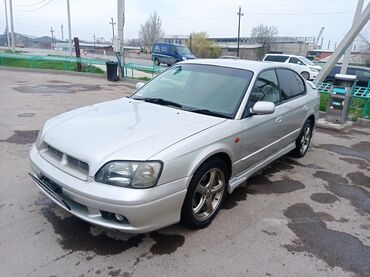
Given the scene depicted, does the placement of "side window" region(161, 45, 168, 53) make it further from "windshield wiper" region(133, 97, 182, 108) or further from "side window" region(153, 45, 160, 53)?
"windshield wiper" region(133, 97, 182, 108)

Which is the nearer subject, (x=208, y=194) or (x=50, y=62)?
(x=208, y=194)

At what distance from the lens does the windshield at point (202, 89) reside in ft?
11.2

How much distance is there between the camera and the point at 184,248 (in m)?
2.78

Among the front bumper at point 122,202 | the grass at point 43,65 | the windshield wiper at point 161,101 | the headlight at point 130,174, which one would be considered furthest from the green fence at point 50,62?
the headlight at point 130,174

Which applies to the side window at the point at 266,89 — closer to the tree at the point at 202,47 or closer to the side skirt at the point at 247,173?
the side skirt at the point at 247,173

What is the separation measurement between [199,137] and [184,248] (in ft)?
3.36

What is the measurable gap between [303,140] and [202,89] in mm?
2526

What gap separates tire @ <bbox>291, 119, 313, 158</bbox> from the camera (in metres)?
5.12

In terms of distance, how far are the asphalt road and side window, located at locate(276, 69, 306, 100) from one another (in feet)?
3.98

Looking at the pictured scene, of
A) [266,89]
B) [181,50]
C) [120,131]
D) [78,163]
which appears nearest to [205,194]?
[120,131]

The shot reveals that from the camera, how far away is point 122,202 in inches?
92.0

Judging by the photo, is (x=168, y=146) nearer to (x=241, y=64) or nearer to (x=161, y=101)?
(x=161, y=101)


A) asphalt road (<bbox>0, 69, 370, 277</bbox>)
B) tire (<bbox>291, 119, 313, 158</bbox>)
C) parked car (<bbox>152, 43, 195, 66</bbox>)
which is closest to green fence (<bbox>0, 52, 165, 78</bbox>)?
parked car (<bbox>152, 43, 195, 66</bbox>)

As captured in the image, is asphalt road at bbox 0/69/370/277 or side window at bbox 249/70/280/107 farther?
side window at bbox 249/70/280/107
